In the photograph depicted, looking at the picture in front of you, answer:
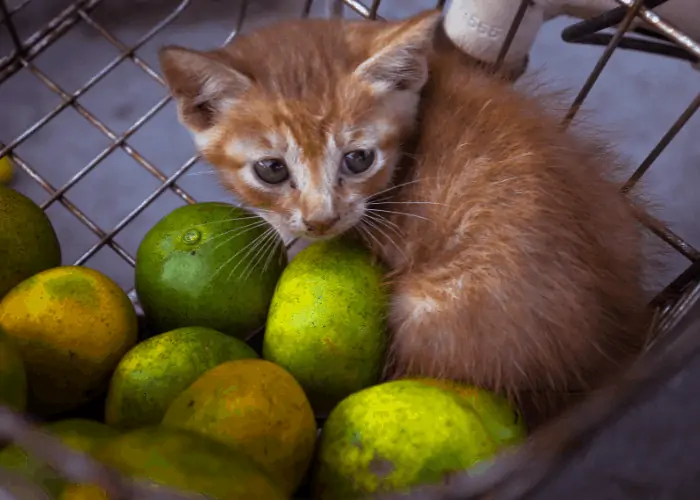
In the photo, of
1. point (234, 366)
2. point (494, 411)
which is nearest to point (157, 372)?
point (234, 366)

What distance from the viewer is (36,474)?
0.38 meters

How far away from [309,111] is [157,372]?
280 millimetres

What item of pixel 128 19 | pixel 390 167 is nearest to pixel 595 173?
pixel 390 167

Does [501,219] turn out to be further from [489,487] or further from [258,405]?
[489,487]

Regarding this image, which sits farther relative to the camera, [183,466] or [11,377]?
[11,377]

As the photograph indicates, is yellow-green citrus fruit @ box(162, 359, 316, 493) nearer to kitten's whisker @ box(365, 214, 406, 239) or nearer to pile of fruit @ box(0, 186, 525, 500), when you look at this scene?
pile of fruit @ box(0, 186, 525, 500)

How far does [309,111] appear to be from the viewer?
74 centimetres

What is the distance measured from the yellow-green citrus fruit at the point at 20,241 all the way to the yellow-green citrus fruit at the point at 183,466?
313 millimetres

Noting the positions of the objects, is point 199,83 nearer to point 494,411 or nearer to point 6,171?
point 494,411

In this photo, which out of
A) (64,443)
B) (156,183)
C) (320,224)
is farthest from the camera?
(156,183)

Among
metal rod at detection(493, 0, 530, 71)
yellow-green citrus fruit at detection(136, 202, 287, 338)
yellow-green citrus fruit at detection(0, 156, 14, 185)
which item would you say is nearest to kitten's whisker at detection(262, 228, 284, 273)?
yellow-green citrus fruit at detection(136, 202, 287, 338)

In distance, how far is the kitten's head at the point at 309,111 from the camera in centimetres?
74

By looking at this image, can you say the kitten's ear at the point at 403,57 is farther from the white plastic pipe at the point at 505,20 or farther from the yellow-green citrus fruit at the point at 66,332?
the yellow-green citrus fruit at the point at 66,332

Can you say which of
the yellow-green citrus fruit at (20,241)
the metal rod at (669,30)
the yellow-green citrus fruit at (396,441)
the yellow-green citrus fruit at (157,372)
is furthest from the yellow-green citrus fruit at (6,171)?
the metal rod at (669,30)
